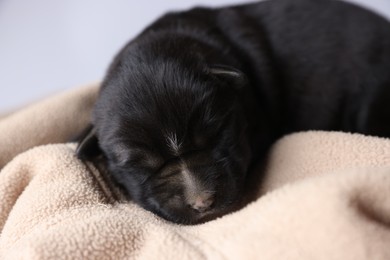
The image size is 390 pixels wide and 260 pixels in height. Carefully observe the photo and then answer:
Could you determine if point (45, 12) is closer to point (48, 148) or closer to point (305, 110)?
point (48, 148)

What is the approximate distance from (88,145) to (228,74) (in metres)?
0.55

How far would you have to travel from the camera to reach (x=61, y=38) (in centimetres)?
296

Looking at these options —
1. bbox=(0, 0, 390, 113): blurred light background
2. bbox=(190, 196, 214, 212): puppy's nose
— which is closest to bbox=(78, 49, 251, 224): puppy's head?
bbox=(190, 196, 214, 212): puppy's nose

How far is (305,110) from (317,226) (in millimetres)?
1110

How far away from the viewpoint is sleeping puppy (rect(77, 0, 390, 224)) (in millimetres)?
1424

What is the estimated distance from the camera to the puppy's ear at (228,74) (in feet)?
5.18

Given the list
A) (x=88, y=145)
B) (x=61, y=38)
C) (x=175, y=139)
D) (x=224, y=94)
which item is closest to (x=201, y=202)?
(x=175, y=139)

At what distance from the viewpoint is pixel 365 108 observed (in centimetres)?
197

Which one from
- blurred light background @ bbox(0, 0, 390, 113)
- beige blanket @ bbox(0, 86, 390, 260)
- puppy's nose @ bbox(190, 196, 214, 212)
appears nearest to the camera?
beige blanket @ bbox(0, 86, 390, 260)

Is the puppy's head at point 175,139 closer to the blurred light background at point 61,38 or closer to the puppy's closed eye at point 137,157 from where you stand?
the puppy's closed eye at point 137,157

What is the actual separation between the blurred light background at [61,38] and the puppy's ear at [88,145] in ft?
4.28

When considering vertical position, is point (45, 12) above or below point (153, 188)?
above

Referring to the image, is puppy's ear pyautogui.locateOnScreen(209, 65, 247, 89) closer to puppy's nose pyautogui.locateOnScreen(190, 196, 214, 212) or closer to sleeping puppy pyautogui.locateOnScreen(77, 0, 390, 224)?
sleeping puppy pyautogui.locateOnScreen(77, 0, 390, 224)

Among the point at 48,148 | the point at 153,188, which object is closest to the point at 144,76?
the point at 153,188
